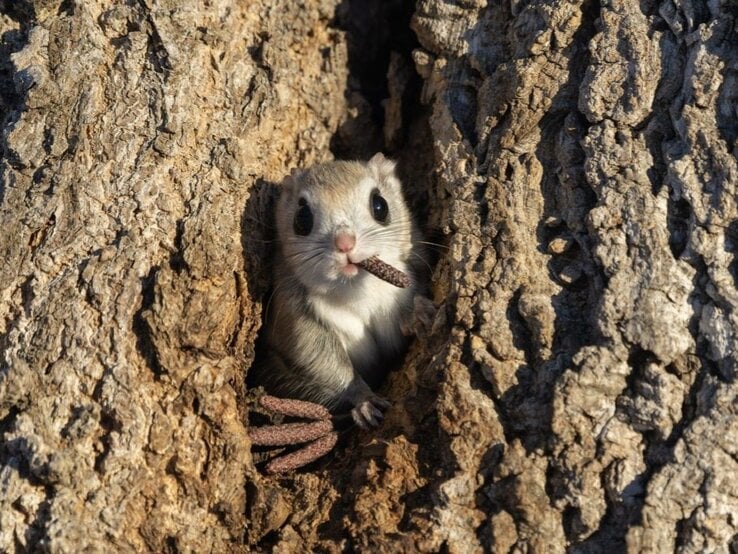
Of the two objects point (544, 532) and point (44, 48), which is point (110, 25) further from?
point (544, 532)

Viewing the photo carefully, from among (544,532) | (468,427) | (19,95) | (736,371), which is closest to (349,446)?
(468,427)

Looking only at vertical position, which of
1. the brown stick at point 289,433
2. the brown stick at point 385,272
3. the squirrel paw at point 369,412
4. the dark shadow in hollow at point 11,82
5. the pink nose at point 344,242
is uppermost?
the dark shadow in hollow at point 11,82

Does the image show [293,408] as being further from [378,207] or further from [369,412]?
[378,207]

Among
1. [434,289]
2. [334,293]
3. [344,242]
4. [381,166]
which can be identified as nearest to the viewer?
[344,242]

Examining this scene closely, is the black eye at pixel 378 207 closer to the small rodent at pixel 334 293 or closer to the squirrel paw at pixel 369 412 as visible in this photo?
the small rodent at pixel 334 293

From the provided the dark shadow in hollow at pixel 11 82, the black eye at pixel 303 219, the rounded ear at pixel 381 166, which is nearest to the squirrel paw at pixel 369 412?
the black eye at pixel 303 219

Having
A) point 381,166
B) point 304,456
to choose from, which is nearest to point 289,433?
point 304,456
